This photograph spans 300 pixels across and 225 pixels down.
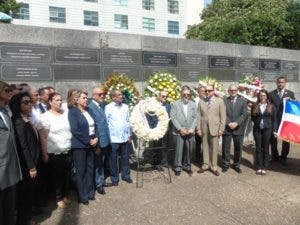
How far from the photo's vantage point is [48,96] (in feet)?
21.0

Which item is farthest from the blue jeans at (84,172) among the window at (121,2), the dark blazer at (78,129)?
the window at (121,2)

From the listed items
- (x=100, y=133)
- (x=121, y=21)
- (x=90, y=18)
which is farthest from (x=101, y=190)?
(x=121, y=21)

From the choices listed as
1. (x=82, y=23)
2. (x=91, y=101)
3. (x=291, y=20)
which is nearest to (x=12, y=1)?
(x=82, y=23)

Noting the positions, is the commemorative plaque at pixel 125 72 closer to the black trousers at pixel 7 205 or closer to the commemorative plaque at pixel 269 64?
the black trousers at pixel 7 205

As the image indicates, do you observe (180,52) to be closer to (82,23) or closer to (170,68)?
(170,68)

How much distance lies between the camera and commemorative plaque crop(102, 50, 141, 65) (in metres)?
9.09

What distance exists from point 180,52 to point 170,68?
0.62m

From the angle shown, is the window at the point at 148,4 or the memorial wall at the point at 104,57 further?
the window at the point at 148,4

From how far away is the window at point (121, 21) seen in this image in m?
36.5

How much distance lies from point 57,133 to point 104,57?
359cm

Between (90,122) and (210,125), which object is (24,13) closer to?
(210,125)

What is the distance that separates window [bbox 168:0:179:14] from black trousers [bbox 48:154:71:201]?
1420 inches

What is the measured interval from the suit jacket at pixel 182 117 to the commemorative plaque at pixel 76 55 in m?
2.32

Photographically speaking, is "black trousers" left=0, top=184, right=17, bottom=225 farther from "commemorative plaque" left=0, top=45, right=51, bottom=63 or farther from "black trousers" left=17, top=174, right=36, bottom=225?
"commemorative plaque" left=0, top=45, right=51, bottom=63
